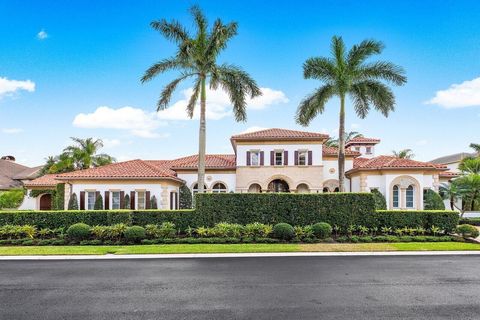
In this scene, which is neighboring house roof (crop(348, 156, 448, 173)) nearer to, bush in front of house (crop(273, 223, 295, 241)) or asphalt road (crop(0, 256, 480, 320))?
bush in front of house (crop(273, 223, 295, 241))

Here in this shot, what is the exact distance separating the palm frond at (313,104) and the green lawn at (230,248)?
1234cm

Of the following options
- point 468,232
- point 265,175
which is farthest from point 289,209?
point 265,175

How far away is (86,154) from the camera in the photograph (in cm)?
3803

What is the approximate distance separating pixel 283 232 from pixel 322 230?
220cm

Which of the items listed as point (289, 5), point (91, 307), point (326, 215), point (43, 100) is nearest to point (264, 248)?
point (326, 215)

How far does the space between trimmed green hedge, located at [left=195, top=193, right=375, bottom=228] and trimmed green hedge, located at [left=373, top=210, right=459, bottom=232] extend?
0.72 metres

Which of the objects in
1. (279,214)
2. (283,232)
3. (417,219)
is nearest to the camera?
(283,232)

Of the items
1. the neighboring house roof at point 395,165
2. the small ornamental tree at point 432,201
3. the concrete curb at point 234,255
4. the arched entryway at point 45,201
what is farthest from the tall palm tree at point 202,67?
the arched entryway at point 45,201

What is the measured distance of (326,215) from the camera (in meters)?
18.9

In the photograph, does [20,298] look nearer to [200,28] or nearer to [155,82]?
[155,82]

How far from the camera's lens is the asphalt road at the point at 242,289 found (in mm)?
6891

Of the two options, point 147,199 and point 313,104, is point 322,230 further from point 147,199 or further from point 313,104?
point 147,199

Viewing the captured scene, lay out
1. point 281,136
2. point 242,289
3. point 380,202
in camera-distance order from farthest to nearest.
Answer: point 281,136 → point 380,202 → point 242,289

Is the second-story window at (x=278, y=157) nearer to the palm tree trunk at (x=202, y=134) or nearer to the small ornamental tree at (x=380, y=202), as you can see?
the small ornamental tree at (x=380, y=202)
